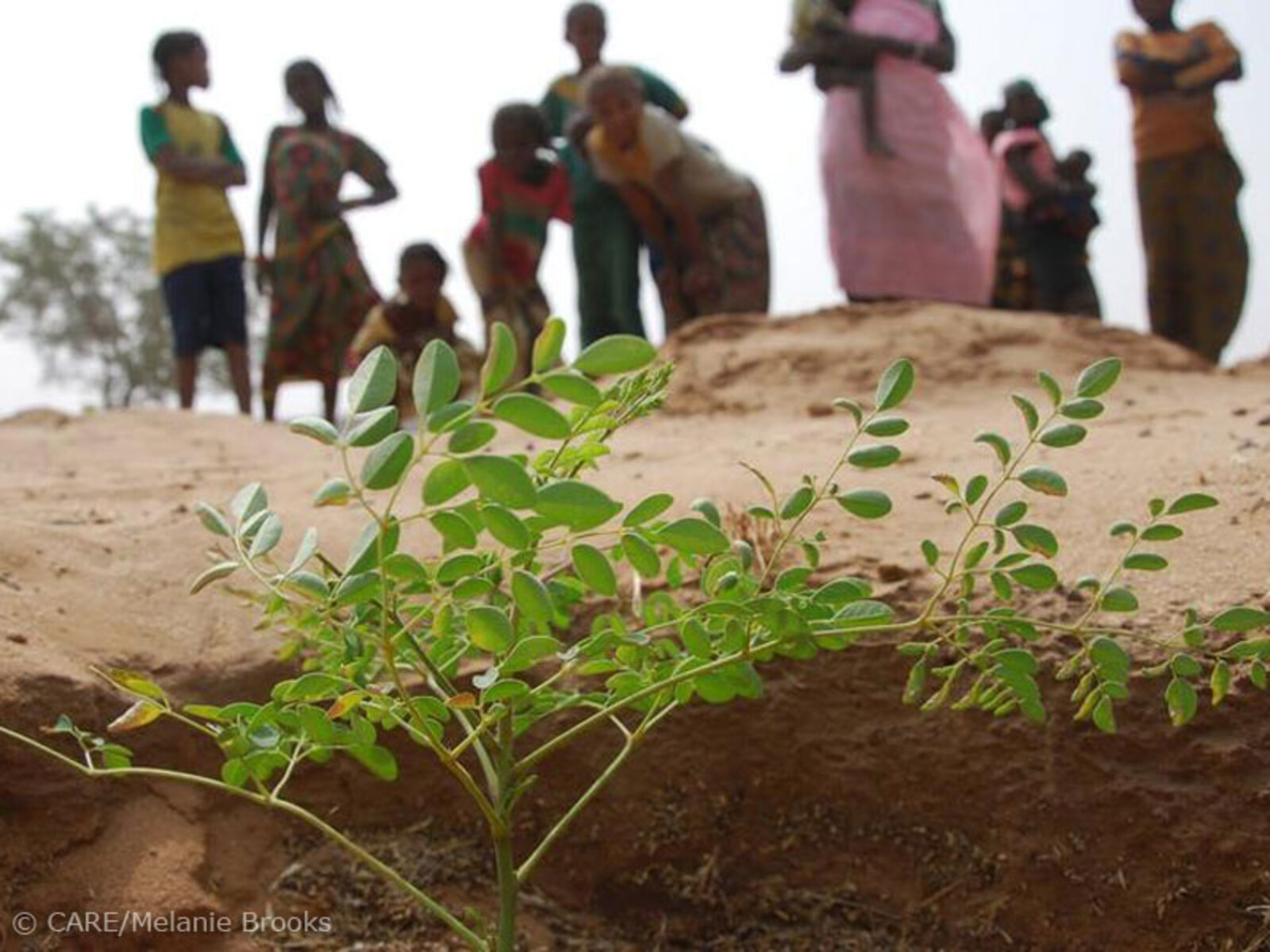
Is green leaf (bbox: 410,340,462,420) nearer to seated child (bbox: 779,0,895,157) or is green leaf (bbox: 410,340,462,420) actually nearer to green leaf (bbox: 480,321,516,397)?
green leaf (bbox: 480,321,516,397)

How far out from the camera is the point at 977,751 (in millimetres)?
1571

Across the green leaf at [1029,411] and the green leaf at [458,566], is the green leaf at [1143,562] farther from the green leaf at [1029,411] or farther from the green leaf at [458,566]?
the green leaf at [458,566]

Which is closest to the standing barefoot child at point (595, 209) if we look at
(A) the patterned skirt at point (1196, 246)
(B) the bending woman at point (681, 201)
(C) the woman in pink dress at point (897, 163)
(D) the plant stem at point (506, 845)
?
(B) the bending woman at point (681, 201)

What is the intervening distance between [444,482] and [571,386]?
111mm

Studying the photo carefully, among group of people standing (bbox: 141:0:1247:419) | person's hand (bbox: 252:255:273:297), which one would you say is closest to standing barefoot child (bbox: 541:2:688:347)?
group of people standing (bbox: 141:0:1247:419)

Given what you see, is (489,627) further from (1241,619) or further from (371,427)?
(1241,619)

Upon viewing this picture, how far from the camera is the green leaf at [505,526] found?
90 cm

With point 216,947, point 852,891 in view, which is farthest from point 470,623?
point 852,891

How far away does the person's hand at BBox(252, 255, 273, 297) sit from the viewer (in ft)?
18.1

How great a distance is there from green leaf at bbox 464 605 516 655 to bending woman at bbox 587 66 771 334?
13.4ft

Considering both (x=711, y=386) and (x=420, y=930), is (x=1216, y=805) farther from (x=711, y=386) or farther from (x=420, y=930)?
(x=711, y=386)

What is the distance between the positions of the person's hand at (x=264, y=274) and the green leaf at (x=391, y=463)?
488 centimetres

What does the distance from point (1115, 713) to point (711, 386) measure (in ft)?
8.24

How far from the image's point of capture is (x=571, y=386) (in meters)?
0.92
